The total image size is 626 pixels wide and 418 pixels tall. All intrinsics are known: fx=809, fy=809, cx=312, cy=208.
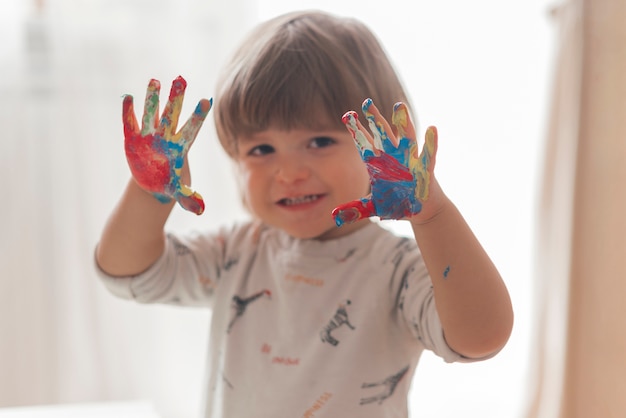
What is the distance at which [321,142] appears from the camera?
0.86 metres

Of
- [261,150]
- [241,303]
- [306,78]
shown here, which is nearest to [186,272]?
[241,303]

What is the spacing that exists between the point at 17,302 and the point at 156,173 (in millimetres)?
758

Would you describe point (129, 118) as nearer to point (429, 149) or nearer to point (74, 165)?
point (429, 149)

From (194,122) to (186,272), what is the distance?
0.28 metres

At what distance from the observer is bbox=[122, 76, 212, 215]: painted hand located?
755 mm

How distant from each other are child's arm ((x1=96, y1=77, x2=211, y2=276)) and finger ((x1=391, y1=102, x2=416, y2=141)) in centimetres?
18

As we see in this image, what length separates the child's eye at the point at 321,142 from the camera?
85 cm

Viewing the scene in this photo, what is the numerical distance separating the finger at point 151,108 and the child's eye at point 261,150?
14cm

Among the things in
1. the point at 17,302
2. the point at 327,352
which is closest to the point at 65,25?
the point at 17,302

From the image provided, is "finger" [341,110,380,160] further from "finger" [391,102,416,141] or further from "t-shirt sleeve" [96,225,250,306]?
"t-shirt sleeve" [96,225,250,306]

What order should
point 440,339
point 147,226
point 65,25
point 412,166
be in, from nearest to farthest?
point 412,166 → point 440,339 → point 147,226 → point 65,25

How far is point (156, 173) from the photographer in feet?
2.59

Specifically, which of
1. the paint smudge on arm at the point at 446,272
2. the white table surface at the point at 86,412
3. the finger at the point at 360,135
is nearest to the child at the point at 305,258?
the paint smudge on arm at the point at 446,272

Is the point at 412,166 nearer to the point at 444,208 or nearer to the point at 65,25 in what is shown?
Result: the point at 444,208
